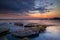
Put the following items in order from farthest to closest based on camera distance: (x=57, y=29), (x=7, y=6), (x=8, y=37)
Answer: (x=7, y=6) < (x=57, y=29) < (x=8, y=37)

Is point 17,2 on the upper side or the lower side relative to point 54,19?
upper

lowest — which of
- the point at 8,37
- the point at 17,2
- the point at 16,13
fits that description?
the point at 8,37

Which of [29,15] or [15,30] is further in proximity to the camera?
[29,15]

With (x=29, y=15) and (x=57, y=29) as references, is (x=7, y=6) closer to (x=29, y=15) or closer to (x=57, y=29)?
(x=29, y=15)

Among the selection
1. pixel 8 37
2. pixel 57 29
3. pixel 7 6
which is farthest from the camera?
pixel 7 6

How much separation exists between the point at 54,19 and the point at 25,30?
0.42m

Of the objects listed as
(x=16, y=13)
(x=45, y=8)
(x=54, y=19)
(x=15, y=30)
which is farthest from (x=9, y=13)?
(x=54, y=19)

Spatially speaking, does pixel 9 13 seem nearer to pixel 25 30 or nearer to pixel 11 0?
pixel 11 0

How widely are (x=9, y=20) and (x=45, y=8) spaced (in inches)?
19.9

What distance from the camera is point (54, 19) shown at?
179 cm

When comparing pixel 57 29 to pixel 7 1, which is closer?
pixel 57 29

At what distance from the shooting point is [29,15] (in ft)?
5.90

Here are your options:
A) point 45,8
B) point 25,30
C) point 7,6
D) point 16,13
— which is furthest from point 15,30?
point 45,8

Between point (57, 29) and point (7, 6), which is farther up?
point (7, 6)
